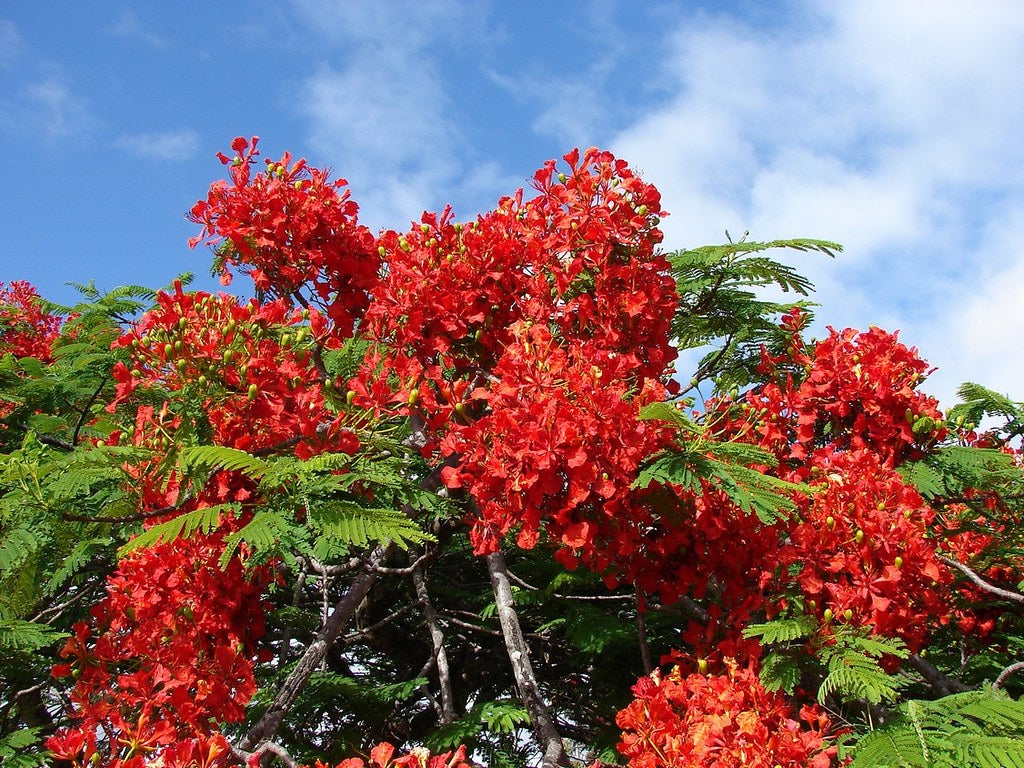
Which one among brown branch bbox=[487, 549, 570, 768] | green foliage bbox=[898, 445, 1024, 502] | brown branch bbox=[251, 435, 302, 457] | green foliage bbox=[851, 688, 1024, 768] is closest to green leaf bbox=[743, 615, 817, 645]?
green foliage bbox=[851, 688, 1024, 768]

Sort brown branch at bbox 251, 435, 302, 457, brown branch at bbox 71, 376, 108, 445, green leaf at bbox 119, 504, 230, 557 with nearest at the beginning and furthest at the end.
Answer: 1. green leaf at bbox 119, 504, 230, 557
2. brown branch at bbox 251, 435, 302, 457
3. brown branch at bbox 71, 376, 108, 445

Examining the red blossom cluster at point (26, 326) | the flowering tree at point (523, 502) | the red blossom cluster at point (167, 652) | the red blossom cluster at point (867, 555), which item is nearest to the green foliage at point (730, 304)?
the flowering tree at point (523, 502)

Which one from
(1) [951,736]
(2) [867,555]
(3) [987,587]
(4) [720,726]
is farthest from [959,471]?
(4) [720,726]

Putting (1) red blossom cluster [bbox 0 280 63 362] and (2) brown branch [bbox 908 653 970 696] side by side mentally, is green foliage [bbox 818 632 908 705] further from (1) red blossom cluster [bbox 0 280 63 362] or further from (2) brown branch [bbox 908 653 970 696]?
(1) red blossom cluster [bbox 0 280 63 362]

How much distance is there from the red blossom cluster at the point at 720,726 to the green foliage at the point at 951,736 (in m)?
0.19

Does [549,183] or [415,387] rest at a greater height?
[549,183]

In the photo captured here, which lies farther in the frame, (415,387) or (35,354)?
(35,354)

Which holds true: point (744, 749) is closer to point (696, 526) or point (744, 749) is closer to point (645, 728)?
point (645, 728)

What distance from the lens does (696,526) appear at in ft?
10.9

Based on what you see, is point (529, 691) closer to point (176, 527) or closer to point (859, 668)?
point (859, 668)

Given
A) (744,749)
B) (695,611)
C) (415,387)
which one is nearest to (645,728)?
(744,749)

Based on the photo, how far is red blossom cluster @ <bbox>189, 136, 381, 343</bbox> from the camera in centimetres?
406

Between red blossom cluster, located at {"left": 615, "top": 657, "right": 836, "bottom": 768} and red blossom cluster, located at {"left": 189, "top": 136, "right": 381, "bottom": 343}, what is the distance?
2.12m

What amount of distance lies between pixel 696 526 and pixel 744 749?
894 mm
